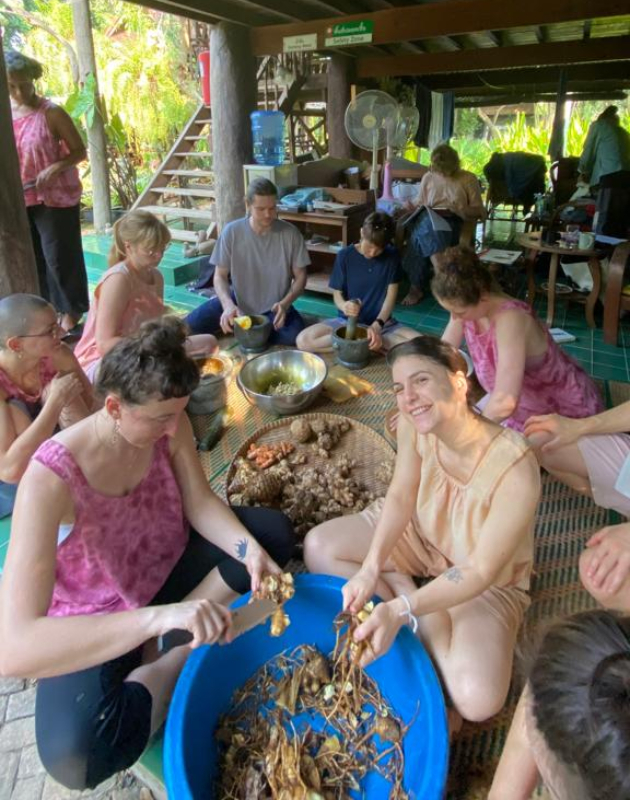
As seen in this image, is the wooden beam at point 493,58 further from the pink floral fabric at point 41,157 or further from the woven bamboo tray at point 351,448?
the woven bamboo tray at point 351,448

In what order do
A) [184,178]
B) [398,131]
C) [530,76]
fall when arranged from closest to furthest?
[398,131] < [184,178] < [530,76]

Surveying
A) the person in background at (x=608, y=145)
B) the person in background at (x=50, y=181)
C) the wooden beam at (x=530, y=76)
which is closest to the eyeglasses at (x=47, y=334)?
the person in background at (x=50, y=181)

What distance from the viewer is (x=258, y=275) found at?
12.2 ft

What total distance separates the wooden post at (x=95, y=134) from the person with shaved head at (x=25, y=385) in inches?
248

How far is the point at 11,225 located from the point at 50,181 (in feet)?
3.36

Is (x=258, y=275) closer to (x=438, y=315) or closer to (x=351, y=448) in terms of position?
(x=351, y=448)

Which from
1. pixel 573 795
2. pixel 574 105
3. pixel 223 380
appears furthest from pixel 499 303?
pixel 574 105

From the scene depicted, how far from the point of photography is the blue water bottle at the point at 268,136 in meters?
5.25

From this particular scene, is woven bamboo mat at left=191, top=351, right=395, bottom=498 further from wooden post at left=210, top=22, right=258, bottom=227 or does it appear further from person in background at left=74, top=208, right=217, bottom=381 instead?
wooden post at left=210, top=22, right=258, bottom=227

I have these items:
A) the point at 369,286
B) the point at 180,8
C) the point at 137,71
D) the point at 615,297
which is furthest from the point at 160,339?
the point at 137,71

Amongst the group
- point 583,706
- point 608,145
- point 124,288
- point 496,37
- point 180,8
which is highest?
point 496,37

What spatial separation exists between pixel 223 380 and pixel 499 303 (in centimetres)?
139

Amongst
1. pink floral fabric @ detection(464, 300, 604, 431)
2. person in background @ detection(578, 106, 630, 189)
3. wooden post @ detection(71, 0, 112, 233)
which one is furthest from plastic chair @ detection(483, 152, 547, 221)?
pink floral fabric @ detection(464, 300, 604, 431)

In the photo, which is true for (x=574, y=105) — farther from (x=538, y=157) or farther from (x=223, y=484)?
(x=223, y=484)
